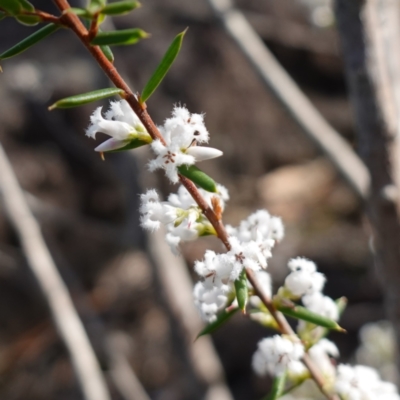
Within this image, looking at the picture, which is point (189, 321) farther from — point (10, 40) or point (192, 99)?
point (10, 40)

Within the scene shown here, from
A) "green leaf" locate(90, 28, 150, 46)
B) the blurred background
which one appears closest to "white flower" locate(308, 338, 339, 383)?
"green leaf" locate(90, 28, 150, 46)

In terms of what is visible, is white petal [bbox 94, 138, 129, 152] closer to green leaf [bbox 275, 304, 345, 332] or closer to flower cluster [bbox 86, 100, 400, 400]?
flower cluster [bbox 86, 100, 400, 400]

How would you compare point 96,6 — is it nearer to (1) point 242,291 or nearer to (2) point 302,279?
(1) point 242,291

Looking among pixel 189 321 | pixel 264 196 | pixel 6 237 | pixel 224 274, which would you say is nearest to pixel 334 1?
pixel 224 274

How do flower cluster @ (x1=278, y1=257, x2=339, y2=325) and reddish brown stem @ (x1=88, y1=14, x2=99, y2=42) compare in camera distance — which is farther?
flower cluster @ (x1=278, y1=257, x2=339, y2=325)

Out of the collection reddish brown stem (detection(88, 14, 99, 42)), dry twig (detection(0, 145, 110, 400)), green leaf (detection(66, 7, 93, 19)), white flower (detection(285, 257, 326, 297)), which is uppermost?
dry twig (detection(0, 145, 110, 400))

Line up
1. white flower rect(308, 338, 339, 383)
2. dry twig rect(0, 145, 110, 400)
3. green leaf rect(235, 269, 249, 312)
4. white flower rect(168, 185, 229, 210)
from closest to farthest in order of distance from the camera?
green leaf rect(235, 269, 249, 312) → white flower rect(168, 185, 229, 210) → white flower rect(308, 338, 339, 383) → dry twig rect(0, 145, 110, 400)
